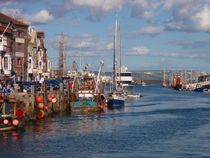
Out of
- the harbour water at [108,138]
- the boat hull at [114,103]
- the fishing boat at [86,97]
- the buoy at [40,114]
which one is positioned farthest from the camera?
the boat hull at [114,103]

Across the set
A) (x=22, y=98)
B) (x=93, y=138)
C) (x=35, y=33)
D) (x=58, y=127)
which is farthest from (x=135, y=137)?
(x=35, y=33)

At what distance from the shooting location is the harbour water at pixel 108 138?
148 feet

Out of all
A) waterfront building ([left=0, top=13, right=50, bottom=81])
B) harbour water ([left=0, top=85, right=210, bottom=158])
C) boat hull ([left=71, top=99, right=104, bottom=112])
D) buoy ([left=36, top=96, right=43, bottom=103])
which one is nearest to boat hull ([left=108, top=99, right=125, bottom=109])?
boat hull ([left=71, top=99, right=104, bottom=112])

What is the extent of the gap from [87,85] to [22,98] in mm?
34183

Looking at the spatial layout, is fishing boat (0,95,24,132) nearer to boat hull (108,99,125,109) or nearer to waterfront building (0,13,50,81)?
waterfront building (0,13,50,81)

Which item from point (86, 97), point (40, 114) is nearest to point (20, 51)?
point (86, 97)

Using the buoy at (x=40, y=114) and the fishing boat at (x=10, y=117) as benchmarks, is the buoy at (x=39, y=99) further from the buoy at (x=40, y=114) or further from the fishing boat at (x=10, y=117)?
the fishing boat at (x=10, y=117)

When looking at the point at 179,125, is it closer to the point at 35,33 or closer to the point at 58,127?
the point at 58,127

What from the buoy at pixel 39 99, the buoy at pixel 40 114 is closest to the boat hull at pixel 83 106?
the buoy at pixel 39 99

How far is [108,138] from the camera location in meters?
54.4

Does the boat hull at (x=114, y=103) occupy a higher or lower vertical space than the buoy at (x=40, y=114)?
higher

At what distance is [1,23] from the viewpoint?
339 feet

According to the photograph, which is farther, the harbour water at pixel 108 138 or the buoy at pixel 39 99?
the buoy at pixel 39 99

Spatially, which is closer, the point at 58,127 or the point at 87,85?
the point at 58,127
